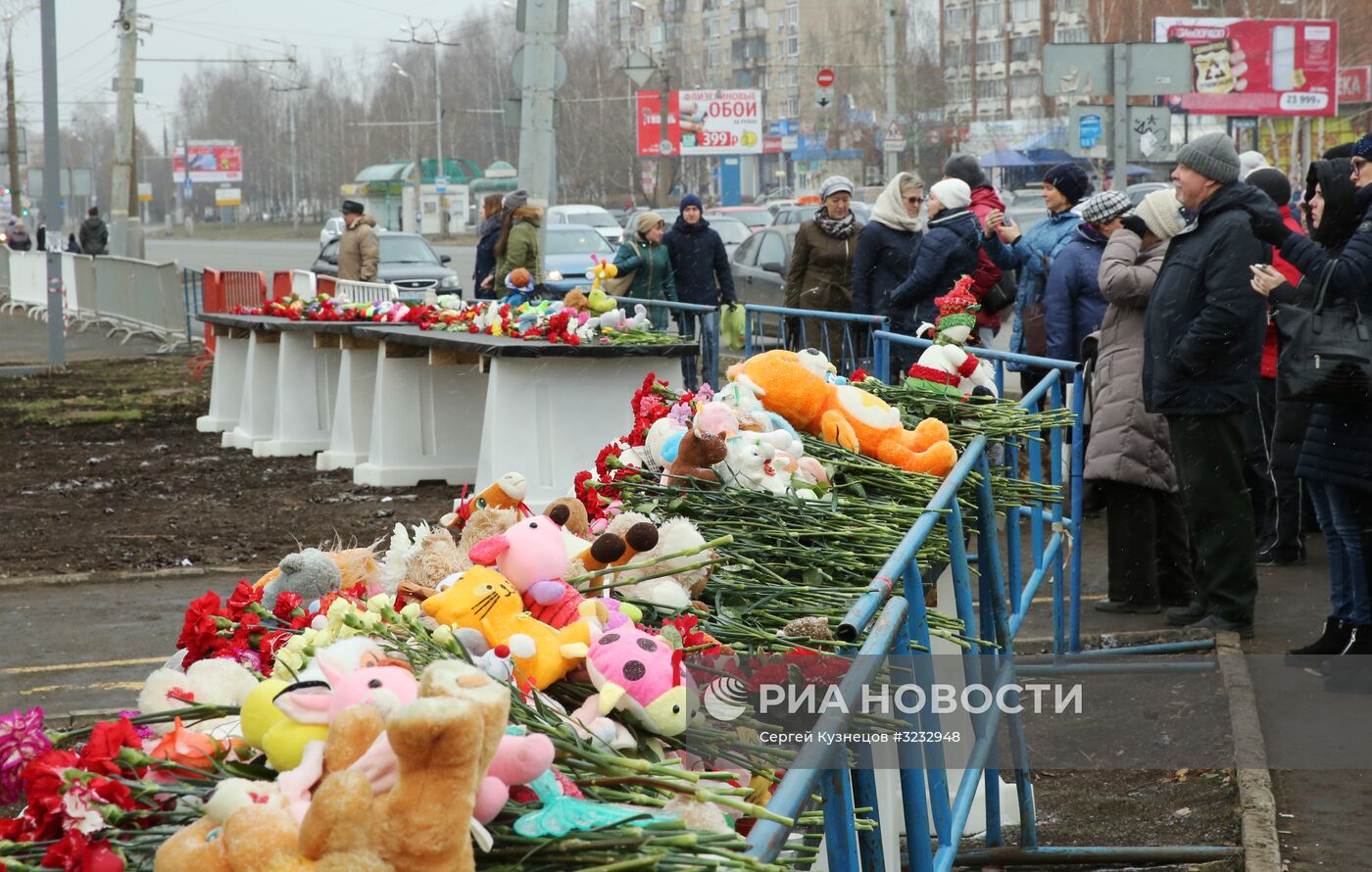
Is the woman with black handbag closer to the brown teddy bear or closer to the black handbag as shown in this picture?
the black handbag

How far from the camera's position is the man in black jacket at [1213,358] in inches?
249

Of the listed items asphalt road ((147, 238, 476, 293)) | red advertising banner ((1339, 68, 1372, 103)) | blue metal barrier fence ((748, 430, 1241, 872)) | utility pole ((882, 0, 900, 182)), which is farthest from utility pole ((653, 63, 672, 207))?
blue metal barrier fence ((748, 430, 1241, 872))

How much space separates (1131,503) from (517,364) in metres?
3.79

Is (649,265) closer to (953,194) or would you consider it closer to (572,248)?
(953,194)

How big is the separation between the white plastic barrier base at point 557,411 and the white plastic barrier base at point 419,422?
1774 mm

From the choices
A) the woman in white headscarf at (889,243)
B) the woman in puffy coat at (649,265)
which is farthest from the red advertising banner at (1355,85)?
the woman in white headscarf at (889,243)

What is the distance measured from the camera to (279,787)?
2031 mm

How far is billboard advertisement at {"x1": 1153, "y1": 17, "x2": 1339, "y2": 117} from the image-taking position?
155 feet

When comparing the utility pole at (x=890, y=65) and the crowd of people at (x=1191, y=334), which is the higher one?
the utility pole at (x=890, y=65)

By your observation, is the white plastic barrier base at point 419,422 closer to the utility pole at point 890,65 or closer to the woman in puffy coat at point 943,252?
the woman in puffy coat at point 943,252

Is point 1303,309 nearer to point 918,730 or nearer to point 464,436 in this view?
point 918,730

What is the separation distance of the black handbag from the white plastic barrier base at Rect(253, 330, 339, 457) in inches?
337

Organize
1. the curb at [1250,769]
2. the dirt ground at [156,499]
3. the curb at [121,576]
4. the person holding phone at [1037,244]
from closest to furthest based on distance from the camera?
the curb at [1250,769] < the curb at [121,576] < the dirt ground at [156,499] < the person holding phone at [1037,244]

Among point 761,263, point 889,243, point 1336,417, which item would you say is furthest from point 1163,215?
point 761,263
